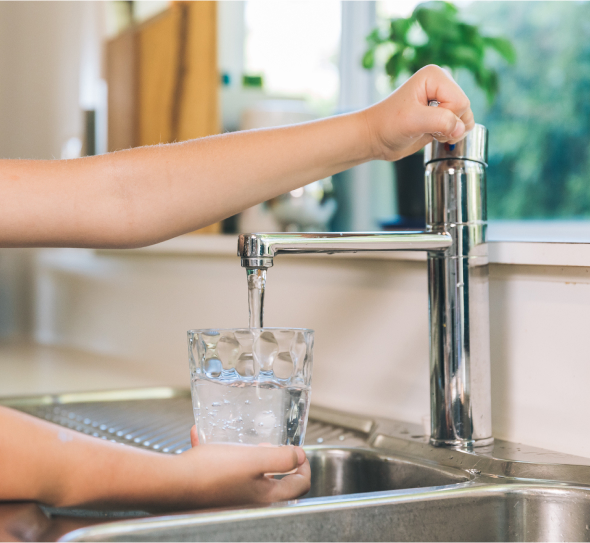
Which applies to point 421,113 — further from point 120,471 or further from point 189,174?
point 120,471

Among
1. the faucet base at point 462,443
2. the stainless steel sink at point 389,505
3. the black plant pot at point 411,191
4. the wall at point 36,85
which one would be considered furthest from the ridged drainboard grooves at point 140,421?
the wall at point 36,85

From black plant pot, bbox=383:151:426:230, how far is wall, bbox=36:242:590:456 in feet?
1.03

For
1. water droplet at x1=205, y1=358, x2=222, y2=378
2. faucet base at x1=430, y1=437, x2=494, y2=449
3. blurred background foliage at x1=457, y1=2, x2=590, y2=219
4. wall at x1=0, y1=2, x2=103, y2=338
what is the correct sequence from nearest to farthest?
water droplet at x1=205, y1=358, x2=222, y2=378 → faucet base at x1=430, y1=437, x2=494, y2=449 → blurred background foliage at x1=457, y1=2, x2=590, y2=219 → wall at x1=0, y1=2, x2=103, y2=338

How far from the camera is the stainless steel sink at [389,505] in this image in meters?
0.46

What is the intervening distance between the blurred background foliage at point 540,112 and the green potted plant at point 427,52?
0.47 ft

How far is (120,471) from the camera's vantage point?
0.48 meters

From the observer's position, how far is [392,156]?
63cm

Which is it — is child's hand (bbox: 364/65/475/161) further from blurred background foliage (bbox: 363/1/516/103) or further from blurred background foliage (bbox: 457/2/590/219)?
blurred background foliage (bbox: 457/2/590/219)

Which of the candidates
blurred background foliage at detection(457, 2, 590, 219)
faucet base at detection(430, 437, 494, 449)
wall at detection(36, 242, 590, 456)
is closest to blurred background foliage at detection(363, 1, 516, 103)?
blurred background foliage at detection(457, 2, 590, 219)

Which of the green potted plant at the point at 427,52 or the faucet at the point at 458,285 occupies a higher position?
the green potted plant at the point at 427,52

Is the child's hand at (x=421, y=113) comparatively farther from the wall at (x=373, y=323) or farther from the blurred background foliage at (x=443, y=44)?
the blurred background foliage at (x=443, y=44)

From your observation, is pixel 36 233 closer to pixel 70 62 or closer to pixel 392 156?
pixel 392 156

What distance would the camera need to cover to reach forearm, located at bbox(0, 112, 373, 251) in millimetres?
585

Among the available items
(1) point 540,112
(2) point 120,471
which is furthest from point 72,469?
(1) point 540,112
